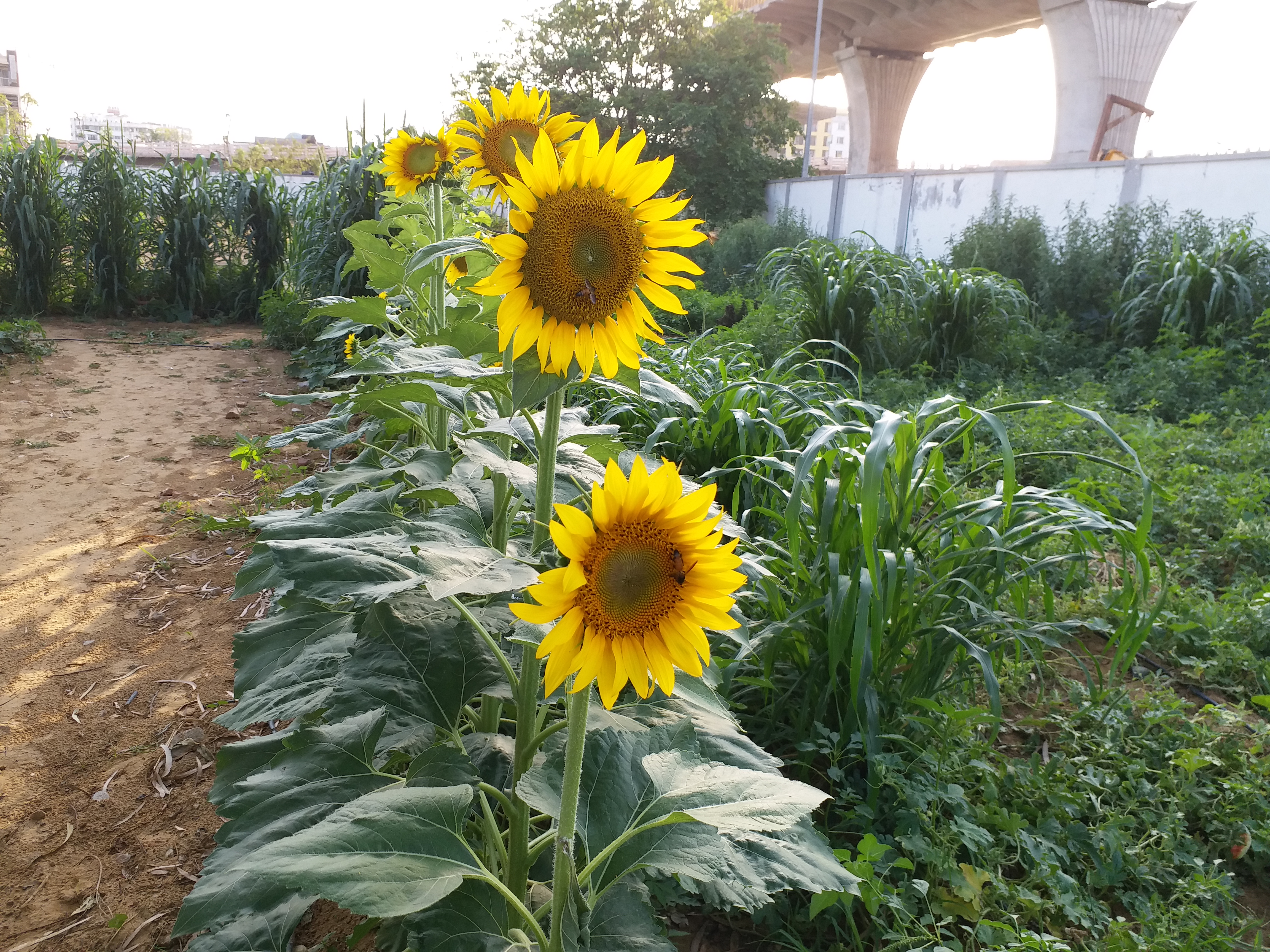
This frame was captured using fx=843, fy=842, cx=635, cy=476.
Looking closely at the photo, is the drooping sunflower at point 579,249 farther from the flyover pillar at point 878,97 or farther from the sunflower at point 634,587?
the flyover pillar at point 878,97

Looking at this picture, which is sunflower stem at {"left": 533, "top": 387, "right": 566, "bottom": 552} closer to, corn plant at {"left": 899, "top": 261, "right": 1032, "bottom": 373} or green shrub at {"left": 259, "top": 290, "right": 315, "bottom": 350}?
corn plant at {"left": 899, "top": 261, "right": 1032, "bottom": 373}

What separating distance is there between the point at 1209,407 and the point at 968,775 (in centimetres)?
443

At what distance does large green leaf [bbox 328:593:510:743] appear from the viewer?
3.78 ft

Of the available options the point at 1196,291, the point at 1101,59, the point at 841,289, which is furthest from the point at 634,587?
the point at 1101,59

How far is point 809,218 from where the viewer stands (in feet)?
52.2

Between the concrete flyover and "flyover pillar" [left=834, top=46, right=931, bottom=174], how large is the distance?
27 mm

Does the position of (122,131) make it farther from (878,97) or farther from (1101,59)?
(878,97)

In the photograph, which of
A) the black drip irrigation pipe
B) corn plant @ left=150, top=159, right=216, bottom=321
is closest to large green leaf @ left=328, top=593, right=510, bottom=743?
the black drip irrigation pipe

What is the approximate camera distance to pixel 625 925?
1.02m

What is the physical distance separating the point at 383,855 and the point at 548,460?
53 centimetres

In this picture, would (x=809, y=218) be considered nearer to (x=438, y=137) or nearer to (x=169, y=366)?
(x=169, y=366)

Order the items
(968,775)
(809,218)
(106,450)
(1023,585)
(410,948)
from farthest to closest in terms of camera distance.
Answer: (809,218) < (106,450) < (1023,585) < (968,775) < (410,948)

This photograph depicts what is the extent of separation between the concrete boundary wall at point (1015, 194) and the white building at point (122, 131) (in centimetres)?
851

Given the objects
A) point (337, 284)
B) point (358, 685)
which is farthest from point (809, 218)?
point (358, 685)
